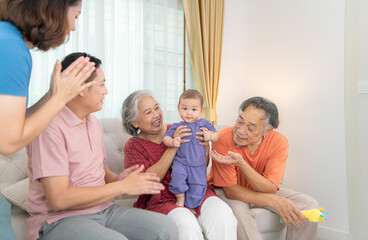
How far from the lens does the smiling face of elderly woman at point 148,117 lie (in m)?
2.00

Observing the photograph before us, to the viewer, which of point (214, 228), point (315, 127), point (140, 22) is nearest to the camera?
point (214, 228)

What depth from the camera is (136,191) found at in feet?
4.74

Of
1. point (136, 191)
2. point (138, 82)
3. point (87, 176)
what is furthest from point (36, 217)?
point (138, 82)

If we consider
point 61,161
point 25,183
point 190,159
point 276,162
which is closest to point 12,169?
point 25,183

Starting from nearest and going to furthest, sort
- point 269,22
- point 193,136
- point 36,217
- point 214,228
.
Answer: point 36,217, point 214,228, point 193,136, point 269,22

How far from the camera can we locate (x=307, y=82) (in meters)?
3.10

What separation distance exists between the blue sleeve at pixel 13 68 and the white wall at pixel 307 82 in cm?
262

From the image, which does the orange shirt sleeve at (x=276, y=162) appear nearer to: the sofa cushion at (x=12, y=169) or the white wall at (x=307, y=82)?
the white wall at (x=307, y=82)

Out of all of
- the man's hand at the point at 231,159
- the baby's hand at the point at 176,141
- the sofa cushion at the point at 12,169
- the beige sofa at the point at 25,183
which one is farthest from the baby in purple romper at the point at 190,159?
the sofa cushion at the point at 12,169

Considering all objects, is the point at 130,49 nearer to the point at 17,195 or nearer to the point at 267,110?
the point at 267,110

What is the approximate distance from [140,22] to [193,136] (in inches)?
69.1

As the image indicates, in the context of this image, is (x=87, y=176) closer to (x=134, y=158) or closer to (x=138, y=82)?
(x=134, y=158)

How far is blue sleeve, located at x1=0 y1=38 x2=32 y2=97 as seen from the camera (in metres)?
1.03

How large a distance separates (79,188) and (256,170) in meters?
1.23
